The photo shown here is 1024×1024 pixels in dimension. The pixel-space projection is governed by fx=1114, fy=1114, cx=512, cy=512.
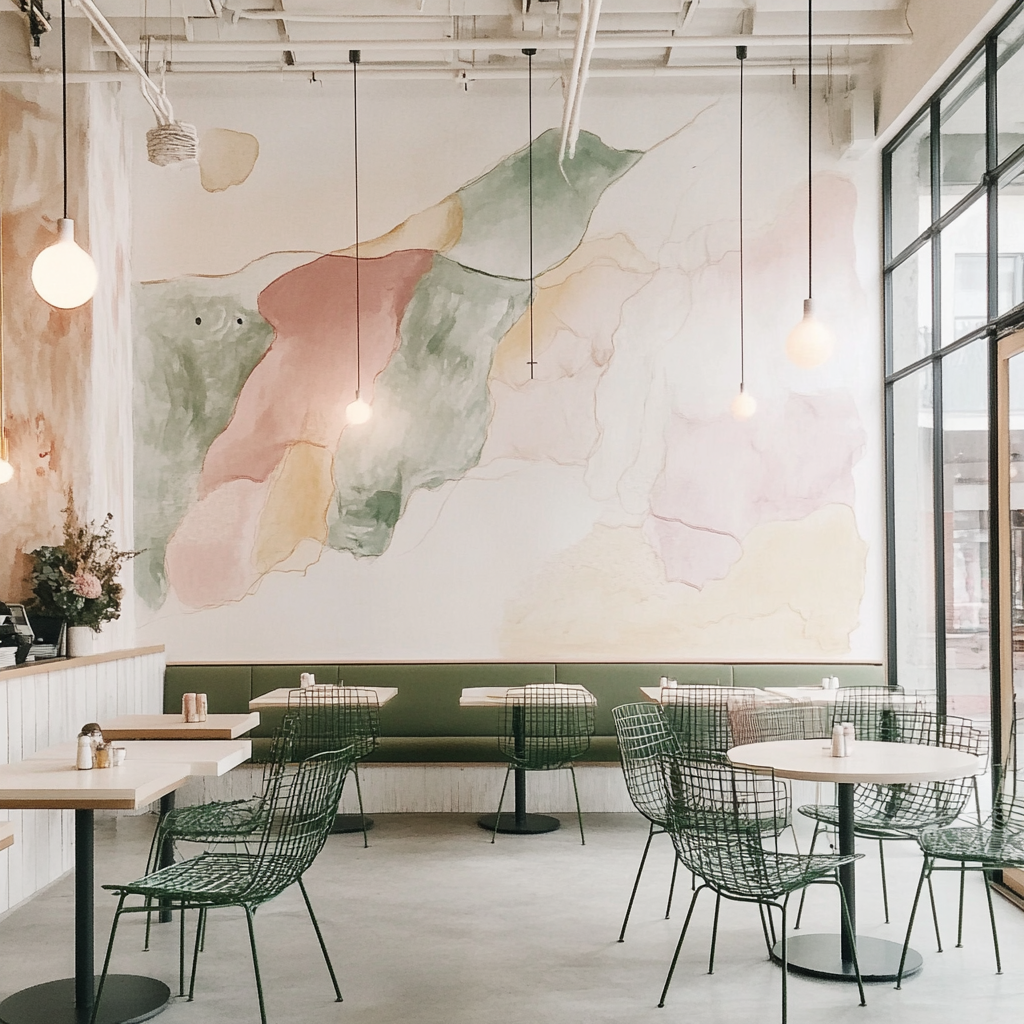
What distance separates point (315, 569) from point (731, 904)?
3.82 m

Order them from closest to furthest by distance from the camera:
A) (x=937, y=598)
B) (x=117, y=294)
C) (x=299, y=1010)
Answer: (x=299, y=1010) → (x=937, y=598) → (x=117, y=294)

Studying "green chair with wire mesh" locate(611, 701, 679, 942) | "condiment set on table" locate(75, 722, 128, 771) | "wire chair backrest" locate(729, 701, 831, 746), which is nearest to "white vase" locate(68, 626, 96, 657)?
"condiment set on table" locate(75, 722, 128, 771)

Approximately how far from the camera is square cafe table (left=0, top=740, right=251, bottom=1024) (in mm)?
3666

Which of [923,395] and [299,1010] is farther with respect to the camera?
[923,395]

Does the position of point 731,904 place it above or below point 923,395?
below

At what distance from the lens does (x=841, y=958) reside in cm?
444

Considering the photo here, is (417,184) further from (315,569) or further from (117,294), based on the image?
(315,569)

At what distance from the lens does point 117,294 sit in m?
7.59

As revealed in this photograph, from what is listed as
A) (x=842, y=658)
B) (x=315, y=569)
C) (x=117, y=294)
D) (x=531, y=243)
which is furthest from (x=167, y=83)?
(x=842, y=658)

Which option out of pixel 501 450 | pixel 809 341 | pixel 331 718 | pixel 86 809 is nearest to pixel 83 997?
pixel 86 809

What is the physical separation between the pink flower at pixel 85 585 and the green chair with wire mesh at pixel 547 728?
248 centimetres

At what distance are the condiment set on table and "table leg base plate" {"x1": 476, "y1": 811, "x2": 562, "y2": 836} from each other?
321 centimetres

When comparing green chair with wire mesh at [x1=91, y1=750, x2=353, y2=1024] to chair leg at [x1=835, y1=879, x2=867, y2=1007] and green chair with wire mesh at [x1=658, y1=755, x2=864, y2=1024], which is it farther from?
chair leg at [x1=835, y1=879, x2=867, y2=1007]

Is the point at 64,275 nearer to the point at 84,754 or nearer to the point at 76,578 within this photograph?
the point at 84,754
